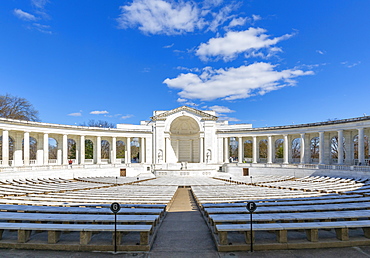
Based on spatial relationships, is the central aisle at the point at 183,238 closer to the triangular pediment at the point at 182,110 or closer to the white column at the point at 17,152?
the white column at the point at 17,152

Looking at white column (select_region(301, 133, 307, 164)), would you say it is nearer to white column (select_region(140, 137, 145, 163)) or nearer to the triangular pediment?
the triangular pediment

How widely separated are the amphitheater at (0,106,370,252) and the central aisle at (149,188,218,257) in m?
0.09

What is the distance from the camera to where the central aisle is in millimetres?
8023

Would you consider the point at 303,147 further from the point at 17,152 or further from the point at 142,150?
the point at 17,152

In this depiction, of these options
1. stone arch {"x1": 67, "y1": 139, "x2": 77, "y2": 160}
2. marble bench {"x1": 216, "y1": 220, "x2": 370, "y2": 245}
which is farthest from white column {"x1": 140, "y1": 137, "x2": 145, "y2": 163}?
marble bench {"x1": 216, "y1": 220, "x2": 370, "y2": 245}

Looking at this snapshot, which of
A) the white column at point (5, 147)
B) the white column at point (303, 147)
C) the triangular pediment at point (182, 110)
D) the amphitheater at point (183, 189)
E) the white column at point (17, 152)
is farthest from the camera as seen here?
the triangular pediment at point (182, 110)

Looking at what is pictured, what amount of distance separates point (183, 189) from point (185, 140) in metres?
35.9

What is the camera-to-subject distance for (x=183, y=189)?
2722cm

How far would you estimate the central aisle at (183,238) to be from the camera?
8023 mm

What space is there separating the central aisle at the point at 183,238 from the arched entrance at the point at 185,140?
158 feet

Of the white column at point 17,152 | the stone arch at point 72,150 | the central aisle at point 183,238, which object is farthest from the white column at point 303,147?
the white column at point 17,152

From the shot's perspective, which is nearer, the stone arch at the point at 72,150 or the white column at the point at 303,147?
the white column at the point at 303,147

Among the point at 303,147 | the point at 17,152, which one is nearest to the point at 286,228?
the point at 303,147

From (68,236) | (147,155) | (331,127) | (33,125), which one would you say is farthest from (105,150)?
(68,236)
